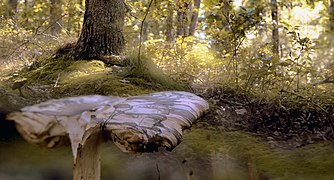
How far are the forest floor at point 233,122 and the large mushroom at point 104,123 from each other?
75cm

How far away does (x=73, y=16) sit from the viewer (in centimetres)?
704

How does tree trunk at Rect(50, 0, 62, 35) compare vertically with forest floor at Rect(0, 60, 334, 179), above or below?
above

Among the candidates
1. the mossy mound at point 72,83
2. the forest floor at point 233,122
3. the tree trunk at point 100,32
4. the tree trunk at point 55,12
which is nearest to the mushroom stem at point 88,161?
the forest floor at point 233,122

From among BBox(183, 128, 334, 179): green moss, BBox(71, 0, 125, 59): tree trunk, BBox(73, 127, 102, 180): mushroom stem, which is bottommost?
BBox(183, 128, 334, 179): green moss

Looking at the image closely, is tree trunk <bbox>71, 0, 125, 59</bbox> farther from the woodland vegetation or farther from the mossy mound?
the mossy mound

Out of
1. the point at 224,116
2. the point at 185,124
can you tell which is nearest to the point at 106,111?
the point at 185,124

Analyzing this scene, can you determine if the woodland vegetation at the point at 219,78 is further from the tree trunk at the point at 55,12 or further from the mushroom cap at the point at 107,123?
the tree trunk at the point at 55,12

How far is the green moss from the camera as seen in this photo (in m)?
2.02

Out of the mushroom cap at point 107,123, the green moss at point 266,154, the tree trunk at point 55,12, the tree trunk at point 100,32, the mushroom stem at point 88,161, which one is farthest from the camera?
the tree trunk at point 55,12

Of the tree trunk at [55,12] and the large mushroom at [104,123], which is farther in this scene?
the tree trunk at [55,12]

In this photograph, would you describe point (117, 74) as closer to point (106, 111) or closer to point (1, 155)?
point (1, 155)

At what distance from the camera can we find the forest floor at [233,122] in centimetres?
210

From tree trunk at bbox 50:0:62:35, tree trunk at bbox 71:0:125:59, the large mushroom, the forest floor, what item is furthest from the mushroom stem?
tree trunk at bbox 50:0:62:35

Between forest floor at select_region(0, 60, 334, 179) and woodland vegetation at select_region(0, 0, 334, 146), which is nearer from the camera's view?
forest floor at select_region(0, 60, 334, 179)
